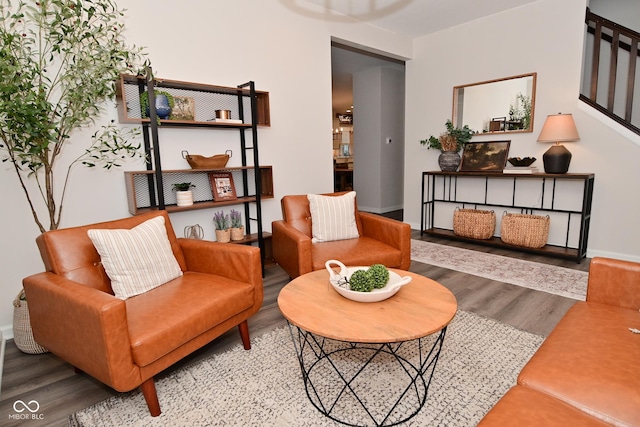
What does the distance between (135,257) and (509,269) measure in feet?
10.4

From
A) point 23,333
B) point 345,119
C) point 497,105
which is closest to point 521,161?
point 497,105

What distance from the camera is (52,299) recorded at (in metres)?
1.59

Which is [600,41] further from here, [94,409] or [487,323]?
[94,409]

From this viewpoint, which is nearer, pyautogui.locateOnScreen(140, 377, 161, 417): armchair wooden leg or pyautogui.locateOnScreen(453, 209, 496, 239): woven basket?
pyautogui.locateOnScreen(140, 377, 161, 417): armchair wooden leg

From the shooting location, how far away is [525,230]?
3.78 meters

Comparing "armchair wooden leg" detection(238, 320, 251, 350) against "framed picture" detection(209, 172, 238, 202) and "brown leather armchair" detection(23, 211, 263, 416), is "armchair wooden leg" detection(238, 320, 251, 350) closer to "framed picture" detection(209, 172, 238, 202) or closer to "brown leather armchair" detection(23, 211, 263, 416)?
"brown leather armchair" detection(23, 211, 263, 416)

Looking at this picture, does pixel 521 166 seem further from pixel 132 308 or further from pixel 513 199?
pixel 132 308

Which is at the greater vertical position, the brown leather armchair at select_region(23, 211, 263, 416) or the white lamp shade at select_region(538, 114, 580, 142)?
the white lamp shade at select_region(538, 114, 580, 142)

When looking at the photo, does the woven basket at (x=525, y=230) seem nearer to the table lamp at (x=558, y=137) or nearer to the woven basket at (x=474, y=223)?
the woven basket at (x=474, y=223)

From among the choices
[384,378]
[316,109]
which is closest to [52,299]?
[384,378]

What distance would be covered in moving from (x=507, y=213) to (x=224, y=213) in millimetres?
3181

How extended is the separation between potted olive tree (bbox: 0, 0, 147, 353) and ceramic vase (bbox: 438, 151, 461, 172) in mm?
3487

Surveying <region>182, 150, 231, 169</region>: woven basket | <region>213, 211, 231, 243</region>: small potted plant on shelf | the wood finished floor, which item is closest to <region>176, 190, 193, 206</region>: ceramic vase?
<region>182, 150, 231, 169</region>: woven basket

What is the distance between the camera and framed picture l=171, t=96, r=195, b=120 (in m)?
2.85
